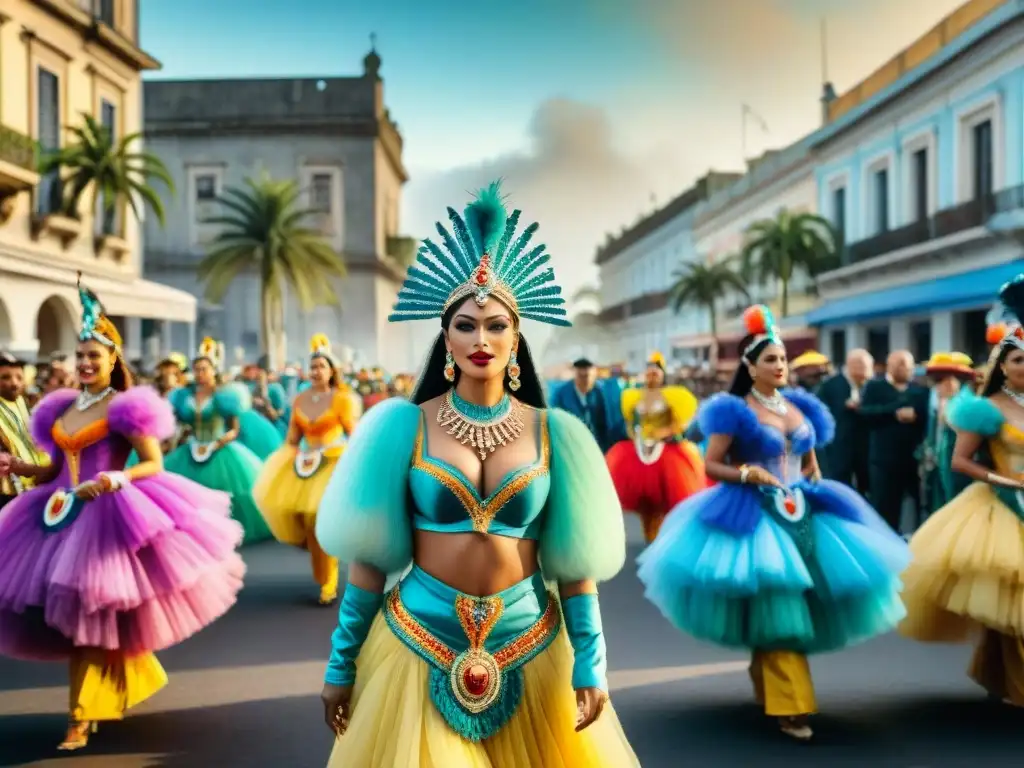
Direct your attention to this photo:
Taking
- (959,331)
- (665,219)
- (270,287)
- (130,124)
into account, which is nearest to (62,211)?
(130,124)

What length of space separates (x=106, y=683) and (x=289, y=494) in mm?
3965

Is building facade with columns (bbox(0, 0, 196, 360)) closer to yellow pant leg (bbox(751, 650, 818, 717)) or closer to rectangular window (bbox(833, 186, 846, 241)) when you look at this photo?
yellow pant leg (bbox(751, 650, 818, 717))

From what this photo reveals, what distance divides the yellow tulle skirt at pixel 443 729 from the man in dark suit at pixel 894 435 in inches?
422

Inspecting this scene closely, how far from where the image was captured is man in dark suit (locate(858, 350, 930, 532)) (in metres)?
13.9

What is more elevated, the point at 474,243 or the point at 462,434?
the point at 474,243

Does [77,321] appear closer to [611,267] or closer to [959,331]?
[959,331]

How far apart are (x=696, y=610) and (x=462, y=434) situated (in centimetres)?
269

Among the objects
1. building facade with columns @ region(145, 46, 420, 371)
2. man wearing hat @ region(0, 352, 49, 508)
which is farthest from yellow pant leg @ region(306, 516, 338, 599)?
building facade with columns @ region(145, 46, 420, 371)

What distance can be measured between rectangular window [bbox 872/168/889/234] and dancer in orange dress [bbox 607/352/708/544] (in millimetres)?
21045

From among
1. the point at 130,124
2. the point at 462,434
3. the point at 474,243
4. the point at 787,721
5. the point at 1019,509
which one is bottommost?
the point at 787,721

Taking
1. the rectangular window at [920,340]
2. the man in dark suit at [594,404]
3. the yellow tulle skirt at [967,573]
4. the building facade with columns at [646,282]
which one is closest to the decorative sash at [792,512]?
the yellow tulle skirt at [967,573]

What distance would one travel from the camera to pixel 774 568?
602 centimetres

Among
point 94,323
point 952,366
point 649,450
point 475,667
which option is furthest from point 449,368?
point 952,366

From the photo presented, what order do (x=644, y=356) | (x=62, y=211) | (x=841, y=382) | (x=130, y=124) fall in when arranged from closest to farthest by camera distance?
(x=841, y=382) → (x=62, y=211) → (x=130, y=124) → (x=644, y=356)
